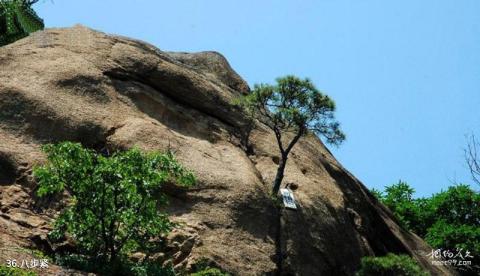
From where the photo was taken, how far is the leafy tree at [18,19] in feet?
54.4

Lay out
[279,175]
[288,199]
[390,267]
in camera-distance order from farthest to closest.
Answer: [279,175], [288,199], [390,267]

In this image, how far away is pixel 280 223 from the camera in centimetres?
1698

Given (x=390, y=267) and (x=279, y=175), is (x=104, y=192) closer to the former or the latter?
(x=279, y=175)

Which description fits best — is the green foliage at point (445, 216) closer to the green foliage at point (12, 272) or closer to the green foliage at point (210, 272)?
the green foliage at point (210, 272)

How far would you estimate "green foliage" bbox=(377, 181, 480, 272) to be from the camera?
24.7m

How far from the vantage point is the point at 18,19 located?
17.8m

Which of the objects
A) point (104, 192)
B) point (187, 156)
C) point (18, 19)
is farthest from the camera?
point (18, 19)

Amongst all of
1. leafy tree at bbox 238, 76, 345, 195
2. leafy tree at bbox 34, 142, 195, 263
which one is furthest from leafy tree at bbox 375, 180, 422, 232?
leafy tree at bbox 34, 142, 195, 263

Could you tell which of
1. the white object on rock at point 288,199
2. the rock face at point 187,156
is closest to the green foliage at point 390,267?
the rock face at point 187,156

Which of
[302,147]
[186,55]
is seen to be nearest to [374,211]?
[302,147]

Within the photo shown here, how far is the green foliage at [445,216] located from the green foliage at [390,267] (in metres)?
8.53

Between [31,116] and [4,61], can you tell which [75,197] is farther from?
[4,61]

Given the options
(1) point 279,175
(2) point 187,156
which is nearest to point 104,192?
(2) point 187,156

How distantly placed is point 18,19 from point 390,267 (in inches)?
418
